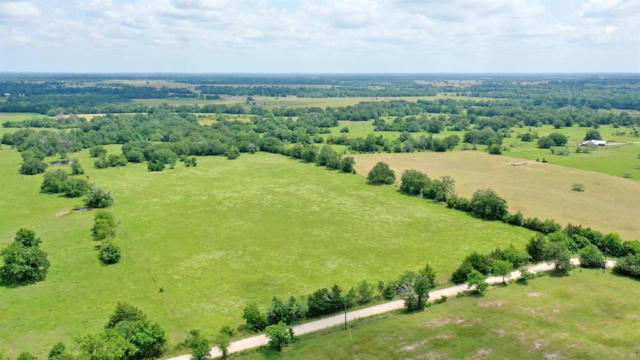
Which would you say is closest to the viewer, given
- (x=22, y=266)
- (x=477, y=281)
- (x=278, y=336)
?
(x=278, y=336)

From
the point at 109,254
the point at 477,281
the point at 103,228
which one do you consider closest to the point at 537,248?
the point at 477,281

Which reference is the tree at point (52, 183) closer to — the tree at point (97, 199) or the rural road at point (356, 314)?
the tree at point (97, 199)

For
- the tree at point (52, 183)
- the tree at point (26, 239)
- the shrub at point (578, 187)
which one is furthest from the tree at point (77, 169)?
the shrub at point (578, 187)

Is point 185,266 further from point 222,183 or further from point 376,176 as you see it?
point 376,176

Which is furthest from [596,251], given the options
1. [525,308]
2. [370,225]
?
[370,225]

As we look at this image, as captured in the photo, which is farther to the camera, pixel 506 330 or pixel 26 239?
pixel 26 239

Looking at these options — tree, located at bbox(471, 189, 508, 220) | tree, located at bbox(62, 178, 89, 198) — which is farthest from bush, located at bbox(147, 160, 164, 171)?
tree, located at bbox(471, 189, 508, 220)

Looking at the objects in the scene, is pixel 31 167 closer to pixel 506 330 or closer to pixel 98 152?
pixel 98 152

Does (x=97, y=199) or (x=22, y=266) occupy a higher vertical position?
(x=22, y=266)

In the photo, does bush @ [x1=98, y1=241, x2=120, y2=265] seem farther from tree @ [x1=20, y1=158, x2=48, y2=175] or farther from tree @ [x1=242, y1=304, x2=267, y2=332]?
tree @ [x1=20, y1=158, x2=48, y2=175]
